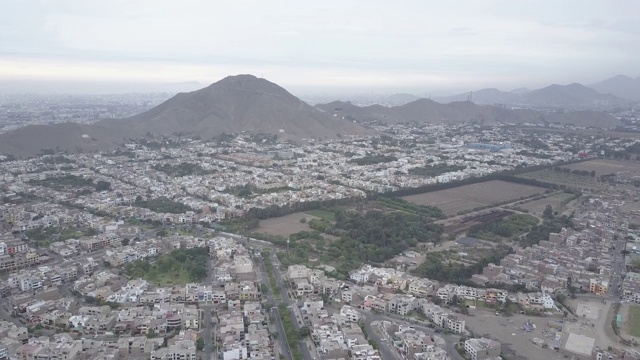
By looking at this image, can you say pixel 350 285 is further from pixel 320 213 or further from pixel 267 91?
pixel 267 91

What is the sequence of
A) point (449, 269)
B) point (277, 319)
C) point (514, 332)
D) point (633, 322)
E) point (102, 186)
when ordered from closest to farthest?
point (514, 332), point (277, 319), point (633, 322), point (449, 269), point (102, 186)

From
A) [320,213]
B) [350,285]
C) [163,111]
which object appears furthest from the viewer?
[163,111]

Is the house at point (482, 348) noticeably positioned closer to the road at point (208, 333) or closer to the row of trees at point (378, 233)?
the road at point (208, 333)

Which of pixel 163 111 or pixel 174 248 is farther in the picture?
pixel 163 111

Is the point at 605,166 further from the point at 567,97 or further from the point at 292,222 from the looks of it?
the point at 567,97

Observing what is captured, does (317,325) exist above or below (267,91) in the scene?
below

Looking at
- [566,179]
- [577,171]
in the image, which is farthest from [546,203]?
[577,171]

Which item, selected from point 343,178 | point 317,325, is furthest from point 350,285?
point 343,178

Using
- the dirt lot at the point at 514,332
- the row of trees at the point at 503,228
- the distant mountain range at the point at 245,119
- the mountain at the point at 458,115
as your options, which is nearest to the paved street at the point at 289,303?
the dirt lot at the point at 514,332
